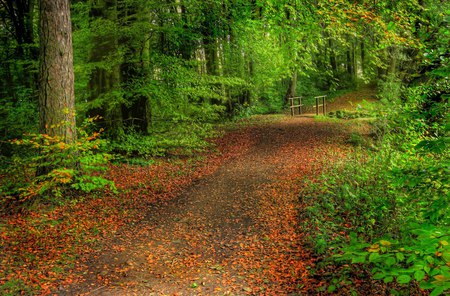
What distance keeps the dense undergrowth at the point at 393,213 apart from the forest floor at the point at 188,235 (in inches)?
18.7

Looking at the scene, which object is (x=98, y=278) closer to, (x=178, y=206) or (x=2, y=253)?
(x=2, y=253)

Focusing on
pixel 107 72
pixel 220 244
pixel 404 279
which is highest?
pixel 107 72

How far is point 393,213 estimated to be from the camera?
219 inches

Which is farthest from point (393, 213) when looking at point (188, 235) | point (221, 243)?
point (188, 235)

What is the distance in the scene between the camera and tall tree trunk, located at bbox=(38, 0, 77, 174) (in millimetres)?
7098

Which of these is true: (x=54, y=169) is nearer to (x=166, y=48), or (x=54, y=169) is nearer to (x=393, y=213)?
(x=393, y=213)

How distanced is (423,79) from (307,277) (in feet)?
32.5

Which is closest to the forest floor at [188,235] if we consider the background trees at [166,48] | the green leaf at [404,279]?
the background trees at [166,48]

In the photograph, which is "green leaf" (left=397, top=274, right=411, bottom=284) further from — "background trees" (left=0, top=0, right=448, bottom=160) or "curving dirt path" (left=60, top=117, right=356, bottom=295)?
"background trees" (left=0, top=0, right=448, bottom=160)

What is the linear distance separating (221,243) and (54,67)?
5117mm

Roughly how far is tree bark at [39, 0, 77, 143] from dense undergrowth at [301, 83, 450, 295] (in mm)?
5640

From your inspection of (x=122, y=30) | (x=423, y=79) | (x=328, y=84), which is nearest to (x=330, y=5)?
(x=423, y=79)

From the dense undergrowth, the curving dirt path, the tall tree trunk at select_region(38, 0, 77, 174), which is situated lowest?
the curving dirt path

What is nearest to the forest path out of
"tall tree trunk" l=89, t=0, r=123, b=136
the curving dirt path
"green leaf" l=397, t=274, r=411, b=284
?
the curving dirt path
